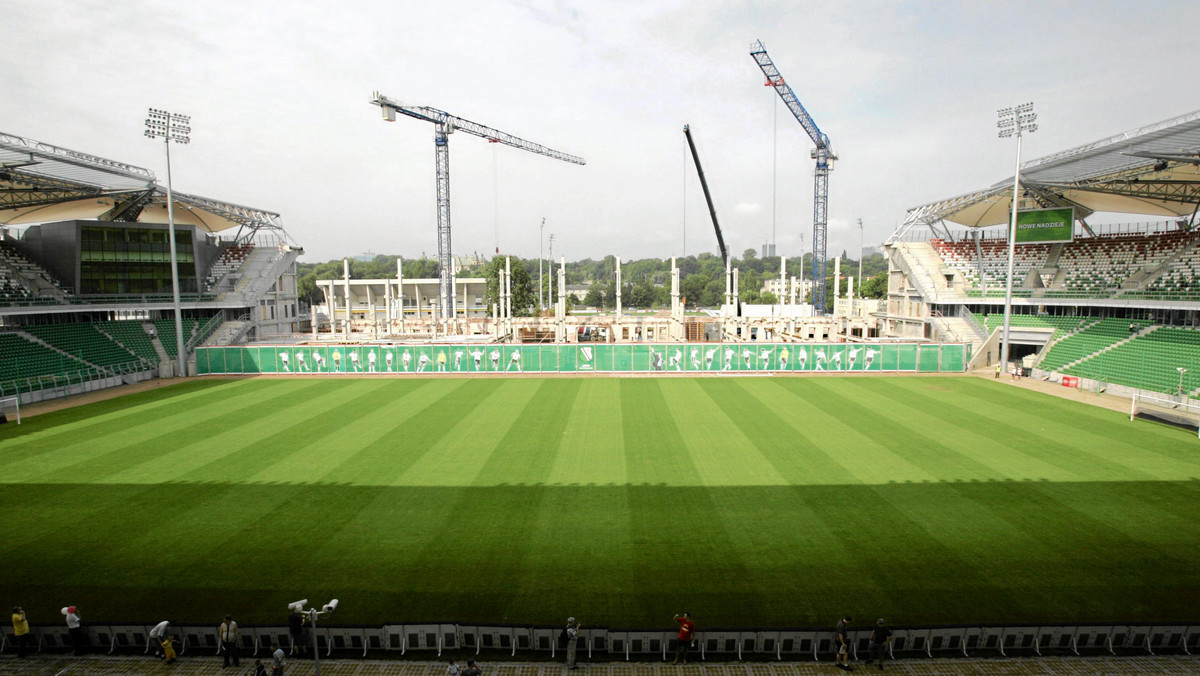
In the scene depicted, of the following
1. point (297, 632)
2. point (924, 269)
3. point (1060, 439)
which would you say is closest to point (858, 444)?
point (1060, 439)

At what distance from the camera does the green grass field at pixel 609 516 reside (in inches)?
459

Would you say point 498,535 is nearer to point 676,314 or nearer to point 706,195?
point 676,314

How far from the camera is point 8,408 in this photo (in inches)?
1110

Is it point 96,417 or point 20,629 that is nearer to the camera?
point 20,629

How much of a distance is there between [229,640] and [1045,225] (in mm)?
54301

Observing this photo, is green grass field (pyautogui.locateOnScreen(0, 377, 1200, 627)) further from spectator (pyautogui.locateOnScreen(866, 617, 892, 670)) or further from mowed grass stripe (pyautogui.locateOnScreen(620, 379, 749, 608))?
spectator (pyautogui.locateOnScreen(866, 617, 892, 670))

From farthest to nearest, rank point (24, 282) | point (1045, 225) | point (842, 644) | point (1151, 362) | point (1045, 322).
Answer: point (1045, 225) < point (1045, 322) < point (24, 282) < point (1151, 362) < point (842, 644)

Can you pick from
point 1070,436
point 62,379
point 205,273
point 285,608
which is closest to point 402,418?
point 285,608

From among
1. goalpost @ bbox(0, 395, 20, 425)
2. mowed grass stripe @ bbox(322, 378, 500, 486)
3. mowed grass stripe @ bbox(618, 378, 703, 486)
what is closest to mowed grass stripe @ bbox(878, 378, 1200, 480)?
mowed grass stripe @ bbox(618, 378, 703, 486)

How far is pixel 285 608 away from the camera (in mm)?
11438

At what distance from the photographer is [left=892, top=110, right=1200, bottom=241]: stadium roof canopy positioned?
2794 centimetres

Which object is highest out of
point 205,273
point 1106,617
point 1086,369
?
point 205,273

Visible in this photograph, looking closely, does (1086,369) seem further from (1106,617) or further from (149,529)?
(149,529)

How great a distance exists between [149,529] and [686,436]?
56.2 feet
